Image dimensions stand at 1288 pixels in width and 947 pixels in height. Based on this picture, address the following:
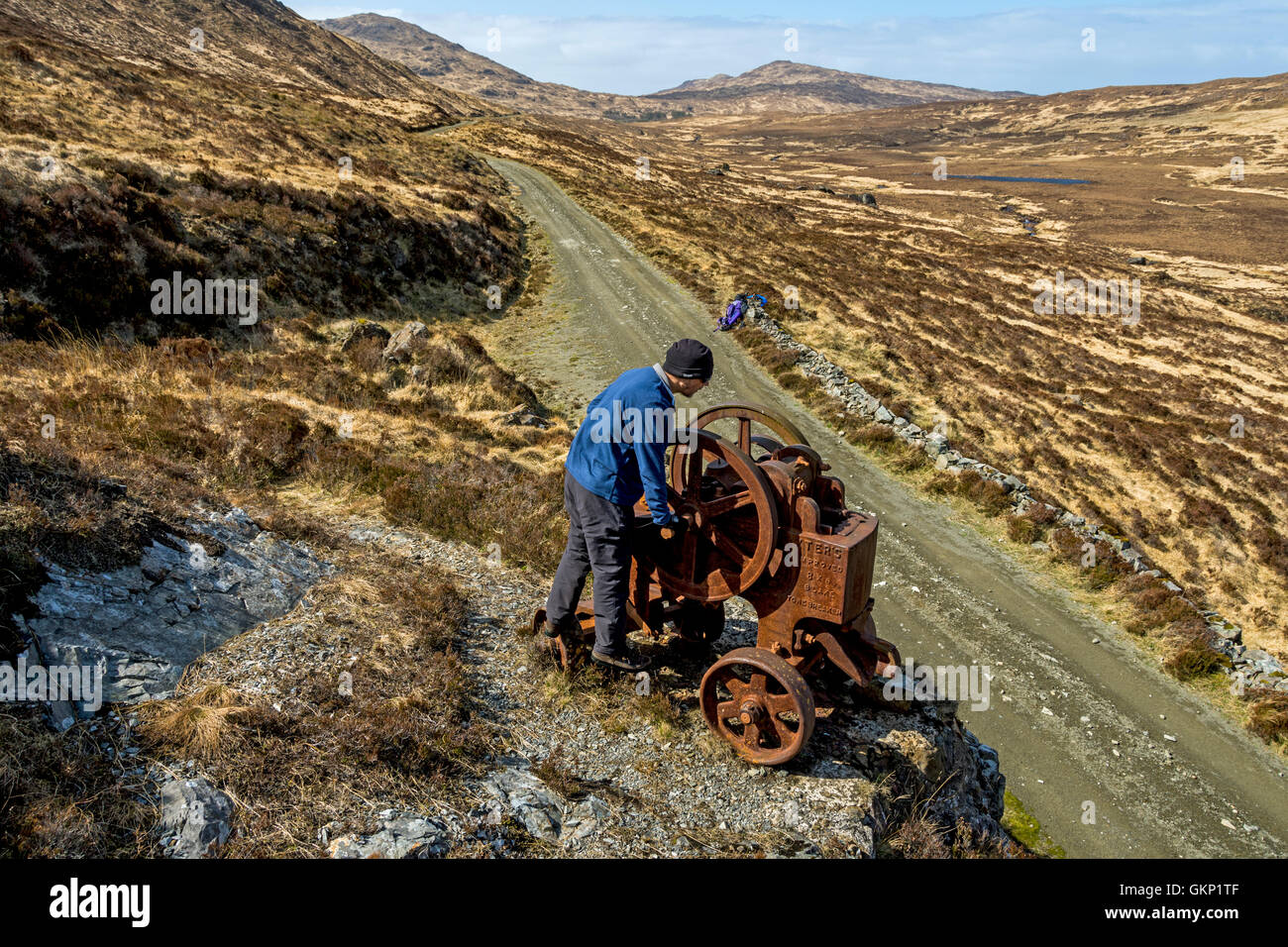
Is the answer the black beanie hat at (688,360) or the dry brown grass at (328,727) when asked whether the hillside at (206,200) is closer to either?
the dry brown grass at (328,727)

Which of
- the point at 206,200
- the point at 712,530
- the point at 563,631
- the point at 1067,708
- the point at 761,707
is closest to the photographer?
the point at 761,707

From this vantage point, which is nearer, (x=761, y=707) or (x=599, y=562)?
(x=599, y=562)

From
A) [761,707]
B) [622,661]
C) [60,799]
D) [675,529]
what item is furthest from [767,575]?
[60,799]

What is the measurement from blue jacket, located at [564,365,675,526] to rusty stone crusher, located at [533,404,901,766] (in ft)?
1.66

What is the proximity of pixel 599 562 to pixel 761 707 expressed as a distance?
168 cm

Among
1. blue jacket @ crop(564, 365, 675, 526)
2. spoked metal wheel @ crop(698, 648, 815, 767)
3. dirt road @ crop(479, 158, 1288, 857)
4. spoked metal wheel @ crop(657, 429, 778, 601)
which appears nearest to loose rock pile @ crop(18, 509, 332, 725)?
blue jacket @ crop(564, 365, 675, 526)

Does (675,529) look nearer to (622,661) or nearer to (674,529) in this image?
(674,529)

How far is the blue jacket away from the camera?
472 cm

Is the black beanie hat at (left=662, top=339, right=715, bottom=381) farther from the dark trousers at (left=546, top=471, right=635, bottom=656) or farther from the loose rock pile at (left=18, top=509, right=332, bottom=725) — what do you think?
the loose rock pile at (left=18, top=509, right=332, bottom=725)

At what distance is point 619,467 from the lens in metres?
4.85

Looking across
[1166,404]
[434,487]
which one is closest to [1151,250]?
[1166,404]
